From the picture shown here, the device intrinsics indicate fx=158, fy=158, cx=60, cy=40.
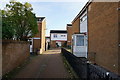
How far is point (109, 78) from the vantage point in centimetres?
356

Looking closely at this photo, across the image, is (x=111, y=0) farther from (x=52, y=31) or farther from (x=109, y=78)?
(x=52, y=31)

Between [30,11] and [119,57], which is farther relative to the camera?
[30,11]

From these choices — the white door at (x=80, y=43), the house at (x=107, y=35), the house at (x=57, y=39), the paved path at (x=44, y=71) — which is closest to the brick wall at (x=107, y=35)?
the house at (x=107, y=35)

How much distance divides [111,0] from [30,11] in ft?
28.2

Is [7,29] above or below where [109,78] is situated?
above

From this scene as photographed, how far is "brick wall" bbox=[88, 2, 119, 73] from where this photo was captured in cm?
943

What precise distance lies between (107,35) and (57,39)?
47.8 m

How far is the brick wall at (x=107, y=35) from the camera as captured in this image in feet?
30.9

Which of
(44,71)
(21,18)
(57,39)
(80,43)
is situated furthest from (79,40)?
(57,39)

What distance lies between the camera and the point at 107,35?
1064cm

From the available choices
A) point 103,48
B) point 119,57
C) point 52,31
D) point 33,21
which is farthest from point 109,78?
point 52,31

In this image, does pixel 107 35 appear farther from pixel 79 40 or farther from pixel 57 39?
pixel 57 39

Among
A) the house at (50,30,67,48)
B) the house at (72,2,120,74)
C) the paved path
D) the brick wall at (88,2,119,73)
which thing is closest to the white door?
the house at (72,2,120,74)

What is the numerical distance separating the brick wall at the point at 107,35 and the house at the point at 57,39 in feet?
146
